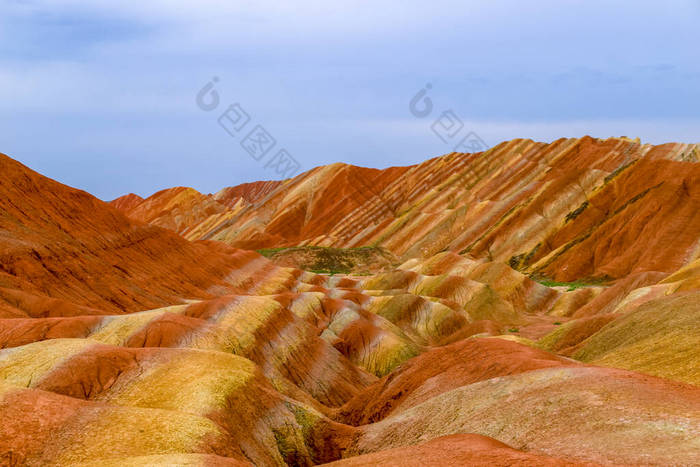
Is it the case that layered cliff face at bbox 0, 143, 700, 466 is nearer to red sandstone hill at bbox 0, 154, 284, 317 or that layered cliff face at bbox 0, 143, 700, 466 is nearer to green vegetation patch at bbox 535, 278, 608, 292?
red sandstone hill at bbox 0, 154, 284, 317

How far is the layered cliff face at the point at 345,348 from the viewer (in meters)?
14.6

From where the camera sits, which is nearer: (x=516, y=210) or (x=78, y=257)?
(x=78, y=257)

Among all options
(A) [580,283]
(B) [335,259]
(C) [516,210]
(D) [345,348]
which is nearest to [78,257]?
(D) [345,348]

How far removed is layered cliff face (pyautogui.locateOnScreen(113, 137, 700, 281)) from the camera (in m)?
83.2

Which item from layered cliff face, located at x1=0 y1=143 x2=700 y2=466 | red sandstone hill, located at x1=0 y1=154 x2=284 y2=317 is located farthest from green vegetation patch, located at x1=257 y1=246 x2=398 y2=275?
red sandstone hill, located at x1=0 y1=154 x2=284 y2=317

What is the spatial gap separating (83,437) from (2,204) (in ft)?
117

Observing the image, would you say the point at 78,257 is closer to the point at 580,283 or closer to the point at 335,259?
the point at 580,283

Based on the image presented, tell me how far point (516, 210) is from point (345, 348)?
7129 centimetres

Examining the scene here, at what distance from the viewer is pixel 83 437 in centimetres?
1480

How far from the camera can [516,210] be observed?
108 m

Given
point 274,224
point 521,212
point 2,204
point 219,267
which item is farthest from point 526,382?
point 274,224

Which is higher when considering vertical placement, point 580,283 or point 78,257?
point 78,257

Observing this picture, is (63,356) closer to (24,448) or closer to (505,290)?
(24,448)

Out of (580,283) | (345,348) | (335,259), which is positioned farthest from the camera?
(335,259)
